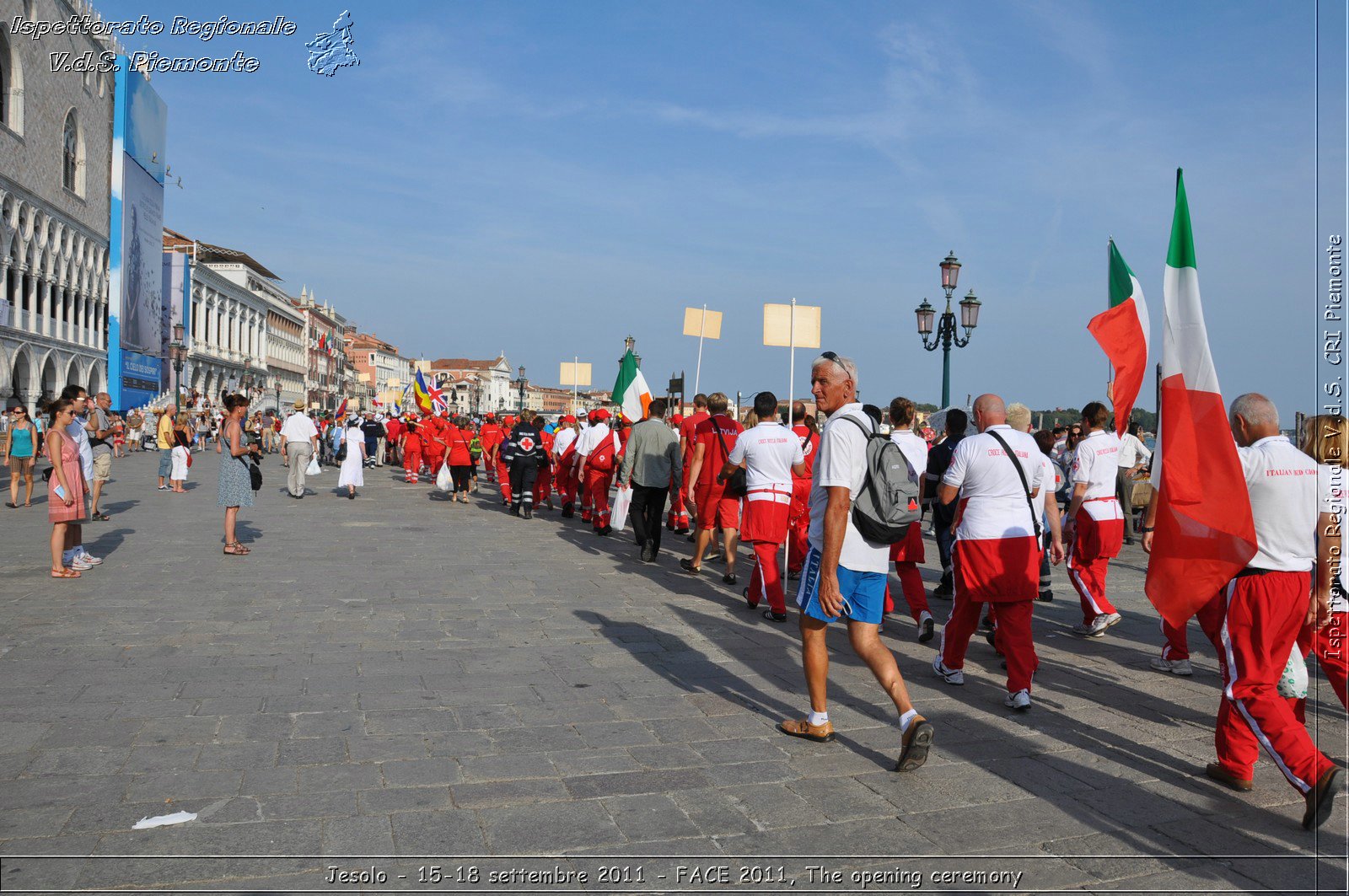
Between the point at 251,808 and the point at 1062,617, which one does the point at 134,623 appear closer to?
the point at 251,808

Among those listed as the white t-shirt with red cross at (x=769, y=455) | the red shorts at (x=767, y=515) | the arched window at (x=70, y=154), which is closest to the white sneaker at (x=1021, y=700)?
the red shorts at (x=767, y=515)

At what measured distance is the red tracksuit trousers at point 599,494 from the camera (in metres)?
13.7

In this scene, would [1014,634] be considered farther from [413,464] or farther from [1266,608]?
[413,464]

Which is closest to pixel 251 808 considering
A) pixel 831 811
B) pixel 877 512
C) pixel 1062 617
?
pixel 831 811

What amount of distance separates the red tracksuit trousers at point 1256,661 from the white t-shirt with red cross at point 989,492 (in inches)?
54.1

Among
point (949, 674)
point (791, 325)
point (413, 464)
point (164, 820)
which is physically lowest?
point (164, 820)

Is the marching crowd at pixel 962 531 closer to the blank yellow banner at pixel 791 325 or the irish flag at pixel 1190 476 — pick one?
the irish flag at pixel 1190 476

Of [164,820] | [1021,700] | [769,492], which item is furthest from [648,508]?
[164,820]

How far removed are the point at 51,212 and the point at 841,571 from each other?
50189 millimetres

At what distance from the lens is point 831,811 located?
151 inches

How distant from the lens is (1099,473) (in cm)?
746

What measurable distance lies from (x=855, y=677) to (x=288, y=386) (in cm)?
11053

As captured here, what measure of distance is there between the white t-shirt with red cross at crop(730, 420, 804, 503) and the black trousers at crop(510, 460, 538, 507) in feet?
26.6

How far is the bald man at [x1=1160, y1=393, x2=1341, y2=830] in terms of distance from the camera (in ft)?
13.3
